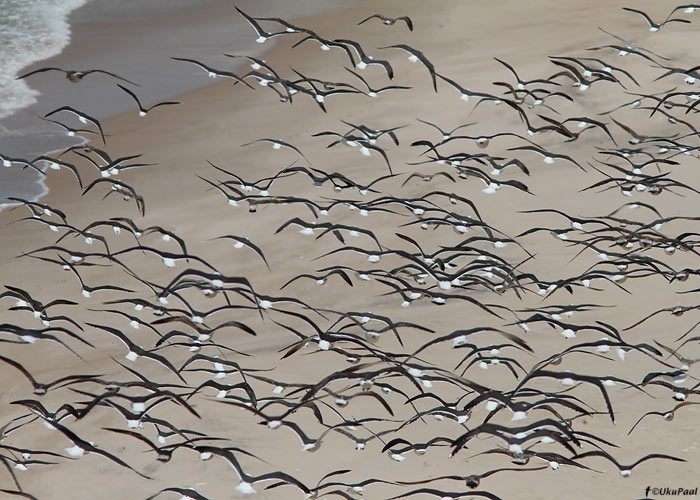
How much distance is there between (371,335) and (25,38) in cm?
1415

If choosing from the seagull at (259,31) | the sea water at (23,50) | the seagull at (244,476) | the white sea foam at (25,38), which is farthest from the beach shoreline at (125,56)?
the seagull at (244,476)

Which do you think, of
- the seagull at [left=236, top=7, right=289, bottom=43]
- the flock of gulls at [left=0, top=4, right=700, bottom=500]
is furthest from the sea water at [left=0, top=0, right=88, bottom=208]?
the seagull at [left=236, top=7, right=289, bottom=43]

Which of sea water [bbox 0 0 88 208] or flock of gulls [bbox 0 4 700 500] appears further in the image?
sea water [bbox 0 0 88 208]

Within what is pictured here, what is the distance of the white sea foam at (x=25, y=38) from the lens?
50.5 feet

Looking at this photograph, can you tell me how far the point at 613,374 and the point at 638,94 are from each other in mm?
5507

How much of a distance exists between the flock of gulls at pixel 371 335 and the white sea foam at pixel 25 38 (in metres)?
4.40

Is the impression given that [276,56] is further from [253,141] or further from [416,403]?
[416,403]

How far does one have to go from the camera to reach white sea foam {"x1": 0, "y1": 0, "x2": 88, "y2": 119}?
15383 millimetres

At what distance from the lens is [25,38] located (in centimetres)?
1891

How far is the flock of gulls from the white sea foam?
440cm

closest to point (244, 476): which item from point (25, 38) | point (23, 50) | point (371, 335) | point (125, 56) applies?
point (371, 335)

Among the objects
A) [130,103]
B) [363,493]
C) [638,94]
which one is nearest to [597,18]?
[638,94]

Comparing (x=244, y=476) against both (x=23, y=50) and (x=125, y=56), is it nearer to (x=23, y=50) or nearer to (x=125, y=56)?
(x=125, y=56)

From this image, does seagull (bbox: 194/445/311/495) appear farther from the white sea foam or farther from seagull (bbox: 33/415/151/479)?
the white sea foam
